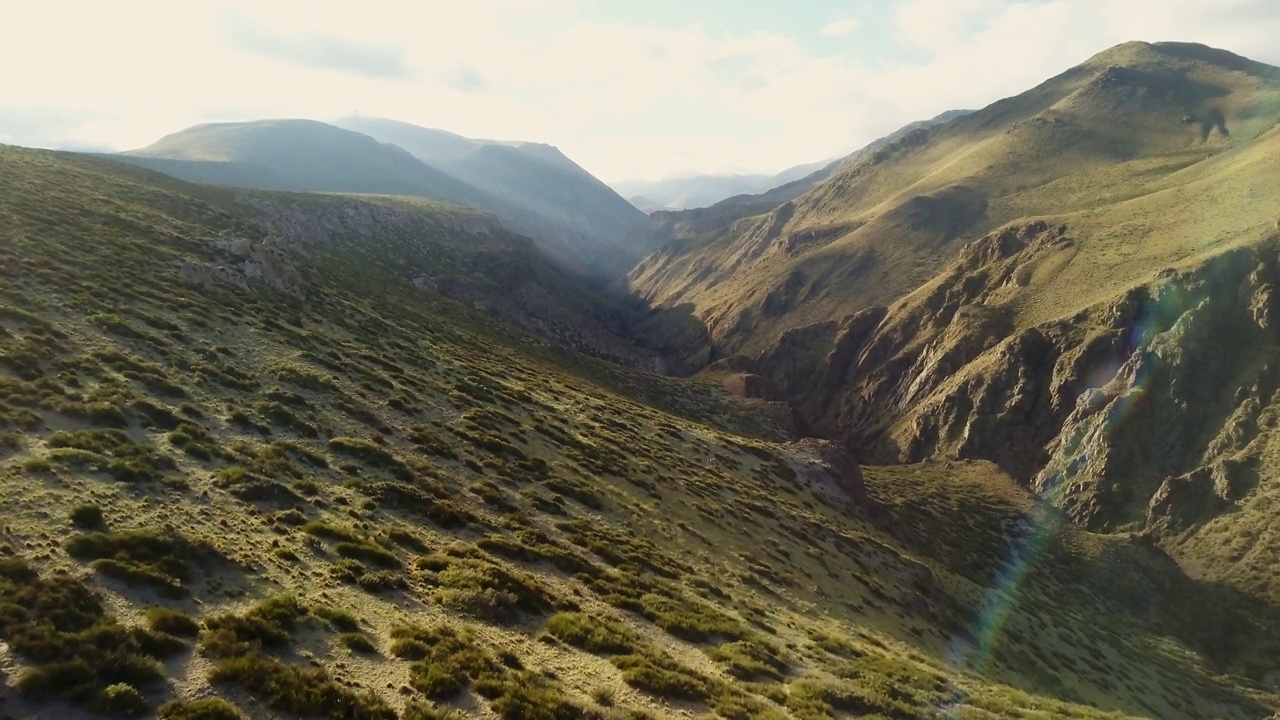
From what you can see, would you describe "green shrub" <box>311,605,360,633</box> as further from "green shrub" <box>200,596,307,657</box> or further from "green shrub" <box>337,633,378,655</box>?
"green shrub" <box>337,633,378,655</box>

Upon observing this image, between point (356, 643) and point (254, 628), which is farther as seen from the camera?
point (356, 643)

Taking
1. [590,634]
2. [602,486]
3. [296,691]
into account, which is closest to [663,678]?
[590,634]

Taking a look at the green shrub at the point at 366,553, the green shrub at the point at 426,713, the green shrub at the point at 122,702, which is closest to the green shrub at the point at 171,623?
the green shrub at the point at 122,702

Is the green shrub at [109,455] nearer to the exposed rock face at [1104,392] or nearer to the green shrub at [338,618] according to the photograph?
the green shrub at [338,618]

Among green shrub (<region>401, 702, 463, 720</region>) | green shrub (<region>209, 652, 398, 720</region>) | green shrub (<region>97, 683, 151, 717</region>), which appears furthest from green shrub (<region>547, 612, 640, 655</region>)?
green shrub (<region>97, 683, 151, 717</region>)

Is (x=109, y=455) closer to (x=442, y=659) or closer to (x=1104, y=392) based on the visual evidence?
(x=442, y=659)

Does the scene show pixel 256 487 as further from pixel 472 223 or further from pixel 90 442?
pixel 472 223
